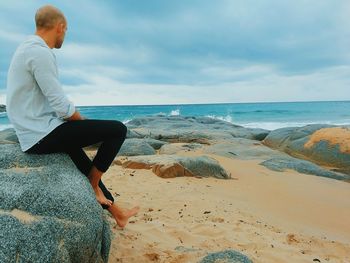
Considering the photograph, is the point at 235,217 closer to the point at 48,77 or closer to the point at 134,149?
the point at 48,77

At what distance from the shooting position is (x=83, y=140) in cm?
394

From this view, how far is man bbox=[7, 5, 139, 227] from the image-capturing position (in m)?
3.62

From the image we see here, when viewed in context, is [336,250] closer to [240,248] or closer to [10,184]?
[240,248]

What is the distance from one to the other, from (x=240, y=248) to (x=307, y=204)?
3.74m

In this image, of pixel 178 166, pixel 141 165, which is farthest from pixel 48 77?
pixel 141 165

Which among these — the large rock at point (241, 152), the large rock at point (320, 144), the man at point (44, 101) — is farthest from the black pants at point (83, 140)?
the large rock at point (320, 144)

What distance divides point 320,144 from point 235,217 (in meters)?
9.54

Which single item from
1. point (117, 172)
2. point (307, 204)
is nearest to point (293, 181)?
point (307, 204)

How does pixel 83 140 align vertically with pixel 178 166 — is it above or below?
above

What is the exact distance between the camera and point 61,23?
A: 3855mm

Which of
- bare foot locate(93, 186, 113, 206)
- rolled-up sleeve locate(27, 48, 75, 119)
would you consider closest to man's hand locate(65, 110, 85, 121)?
rolled-up sleeve locate(27, 48, 75, 119)

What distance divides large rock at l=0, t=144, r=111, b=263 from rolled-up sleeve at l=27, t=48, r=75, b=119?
564 mm

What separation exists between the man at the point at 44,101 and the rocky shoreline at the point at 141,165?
0.24m

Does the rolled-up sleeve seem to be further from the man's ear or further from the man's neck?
the man's ear
